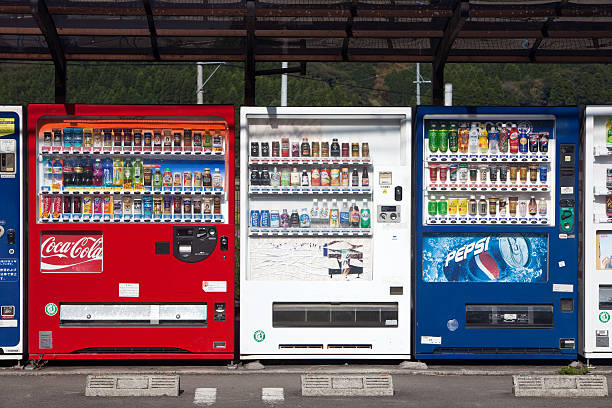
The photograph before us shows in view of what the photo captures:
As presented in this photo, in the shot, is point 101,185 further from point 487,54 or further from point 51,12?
point 487,54

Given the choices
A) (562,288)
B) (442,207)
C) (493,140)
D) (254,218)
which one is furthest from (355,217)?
(562,288)

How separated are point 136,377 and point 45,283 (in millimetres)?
1881

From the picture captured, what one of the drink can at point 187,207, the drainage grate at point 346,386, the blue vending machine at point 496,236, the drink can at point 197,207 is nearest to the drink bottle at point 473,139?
the blue vending machine at point 496,236

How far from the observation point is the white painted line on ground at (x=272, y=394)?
7.67 meters

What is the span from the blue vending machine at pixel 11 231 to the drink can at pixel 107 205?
84cm

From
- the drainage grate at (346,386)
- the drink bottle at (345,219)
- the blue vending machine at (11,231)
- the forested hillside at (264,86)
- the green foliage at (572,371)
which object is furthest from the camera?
the forested hillside at (264,86)

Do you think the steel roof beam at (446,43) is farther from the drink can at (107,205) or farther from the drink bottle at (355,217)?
the drink can at (107,205)

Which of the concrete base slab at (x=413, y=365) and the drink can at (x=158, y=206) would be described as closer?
the concrete base slab at (x=413, y=365)

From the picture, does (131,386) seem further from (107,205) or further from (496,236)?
(496,236)

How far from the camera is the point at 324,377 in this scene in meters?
7.87

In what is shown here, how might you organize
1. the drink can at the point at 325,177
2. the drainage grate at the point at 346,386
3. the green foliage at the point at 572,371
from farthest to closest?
1. the drink can at the point at 325,177
2. the green foliage at the point at 572,371
3. the drainage grate at the point at 346,386

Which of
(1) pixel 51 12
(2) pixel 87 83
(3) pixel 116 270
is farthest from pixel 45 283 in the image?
(2) pixel 87 83

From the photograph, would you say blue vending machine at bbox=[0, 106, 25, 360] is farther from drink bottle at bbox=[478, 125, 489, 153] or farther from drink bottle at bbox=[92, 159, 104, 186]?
drink bottle at bbox=[478, 125, 489, 153]

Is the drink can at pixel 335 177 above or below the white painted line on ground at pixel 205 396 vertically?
above
